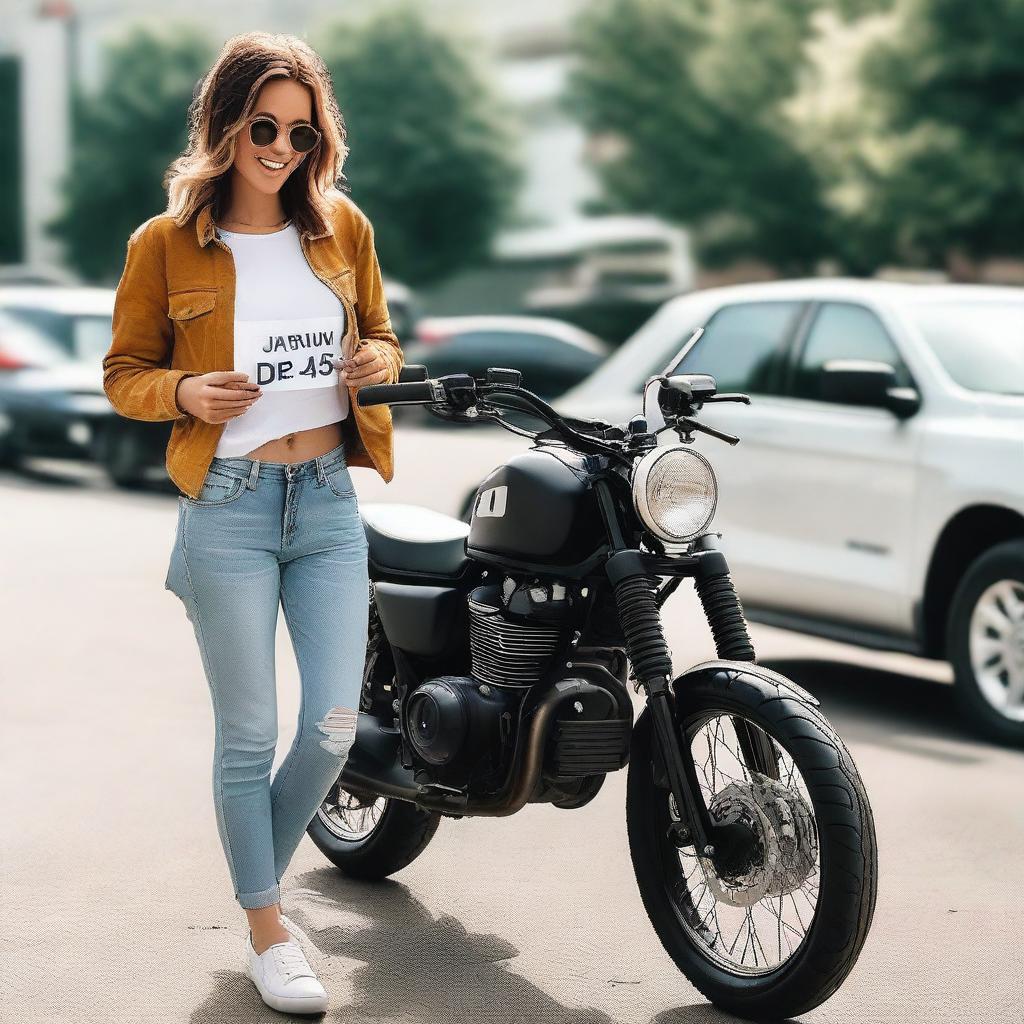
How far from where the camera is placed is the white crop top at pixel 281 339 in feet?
13.8

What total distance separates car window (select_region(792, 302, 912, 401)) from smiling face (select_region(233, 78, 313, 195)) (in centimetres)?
422

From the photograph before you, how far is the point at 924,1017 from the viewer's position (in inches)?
171

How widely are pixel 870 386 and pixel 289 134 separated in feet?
12.8

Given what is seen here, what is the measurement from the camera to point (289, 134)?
4.20 metres

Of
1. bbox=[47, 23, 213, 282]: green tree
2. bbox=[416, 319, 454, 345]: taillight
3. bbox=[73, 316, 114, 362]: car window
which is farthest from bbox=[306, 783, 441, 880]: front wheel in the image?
bbox=[47, 23, 213, 282]: green tree

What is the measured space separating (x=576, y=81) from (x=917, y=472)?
4405cm

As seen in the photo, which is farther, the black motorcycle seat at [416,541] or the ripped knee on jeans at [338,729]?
the black motorcycle seat at [416,541]

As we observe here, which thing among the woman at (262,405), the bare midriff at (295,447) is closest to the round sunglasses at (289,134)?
the woman at (262,405)

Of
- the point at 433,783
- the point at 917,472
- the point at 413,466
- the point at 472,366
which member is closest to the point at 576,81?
the point at 472,366

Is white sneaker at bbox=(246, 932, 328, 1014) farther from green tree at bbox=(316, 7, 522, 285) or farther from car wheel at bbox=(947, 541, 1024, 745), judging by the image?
green tree at bbox=(316, 7, 522, 285)

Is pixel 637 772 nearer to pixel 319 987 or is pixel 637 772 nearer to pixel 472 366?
pixel 319 987

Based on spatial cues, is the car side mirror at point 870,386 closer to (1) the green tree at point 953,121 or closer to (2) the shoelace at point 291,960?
(2) the shoelace at point 291,960

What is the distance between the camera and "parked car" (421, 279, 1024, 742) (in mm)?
7406

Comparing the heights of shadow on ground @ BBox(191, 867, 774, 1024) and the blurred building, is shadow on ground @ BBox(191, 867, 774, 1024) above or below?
below
